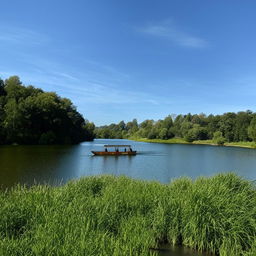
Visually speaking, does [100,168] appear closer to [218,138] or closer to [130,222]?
[130,222]

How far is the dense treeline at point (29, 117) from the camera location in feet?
193

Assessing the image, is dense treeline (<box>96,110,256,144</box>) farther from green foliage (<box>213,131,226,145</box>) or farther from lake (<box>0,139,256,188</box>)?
lake (<box>0,139,256,188</box>)

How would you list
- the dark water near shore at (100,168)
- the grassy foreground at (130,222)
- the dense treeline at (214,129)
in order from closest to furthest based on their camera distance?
the grassy foreground at (130,222) < the dark water near shore at (100,168) < the dense treeline at (214,129)

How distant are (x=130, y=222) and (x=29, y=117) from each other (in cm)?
6428

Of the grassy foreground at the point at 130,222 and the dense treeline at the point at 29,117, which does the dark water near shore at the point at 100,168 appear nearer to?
the grassy foreground at the point at 130,222

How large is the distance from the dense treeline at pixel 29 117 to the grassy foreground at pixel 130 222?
5648 centimetres

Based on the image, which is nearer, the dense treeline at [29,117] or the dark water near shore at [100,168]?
the dark water near shore at [100,168]

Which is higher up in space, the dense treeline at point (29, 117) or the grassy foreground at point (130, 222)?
the dense treeline at point (29, 117)

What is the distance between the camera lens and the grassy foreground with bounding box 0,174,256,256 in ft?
16.4

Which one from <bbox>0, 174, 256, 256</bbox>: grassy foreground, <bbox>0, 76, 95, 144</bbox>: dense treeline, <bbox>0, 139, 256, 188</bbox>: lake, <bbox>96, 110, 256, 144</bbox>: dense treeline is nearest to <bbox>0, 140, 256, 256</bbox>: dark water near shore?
<bbox>0, 139, 256, 188</bbox>: lake

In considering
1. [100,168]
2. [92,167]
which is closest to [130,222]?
[100,168]

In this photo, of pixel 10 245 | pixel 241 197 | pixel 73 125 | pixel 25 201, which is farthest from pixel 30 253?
pixel 73 125

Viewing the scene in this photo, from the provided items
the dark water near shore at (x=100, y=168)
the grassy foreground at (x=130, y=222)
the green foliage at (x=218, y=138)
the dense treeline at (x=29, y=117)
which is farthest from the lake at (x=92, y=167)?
the green foliage at (x=218, y=138)

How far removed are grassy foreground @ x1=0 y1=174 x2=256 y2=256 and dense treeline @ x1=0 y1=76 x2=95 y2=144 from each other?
56.5 meters
